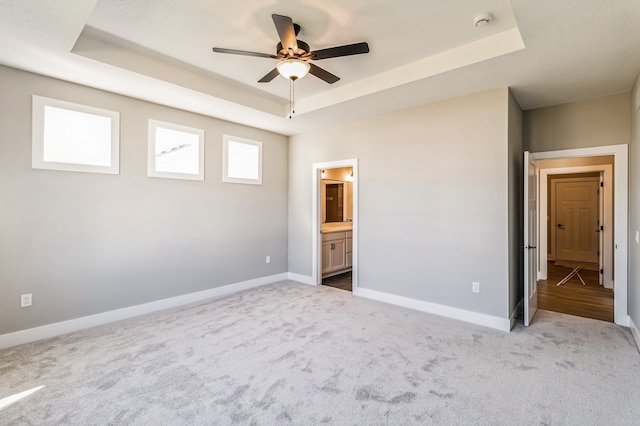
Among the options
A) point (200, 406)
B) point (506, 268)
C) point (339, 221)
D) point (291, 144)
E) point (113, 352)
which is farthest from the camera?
point (339, 221)

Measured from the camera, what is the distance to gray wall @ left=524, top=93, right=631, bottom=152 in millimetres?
3393

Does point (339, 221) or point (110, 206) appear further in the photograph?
point (339, 221)

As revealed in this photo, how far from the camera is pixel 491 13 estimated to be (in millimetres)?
2322

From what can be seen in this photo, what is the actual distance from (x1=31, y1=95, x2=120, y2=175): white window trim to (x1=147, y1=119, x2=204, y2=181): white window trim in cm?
35

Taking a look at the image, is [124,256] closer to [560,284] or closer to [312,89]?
[312,89]

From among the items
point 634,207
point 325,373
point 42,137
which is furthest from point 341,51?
point 634,207

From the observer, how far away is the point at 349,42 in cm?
275

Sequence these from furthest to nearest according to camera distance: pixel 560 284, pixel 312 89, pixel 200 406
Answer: pixel 560 284
pixel 312 89
pixel 200 406

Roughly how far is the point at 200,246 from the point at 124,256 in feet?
3.18

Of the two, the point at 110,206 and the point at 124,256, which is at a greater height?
the point at 110,206

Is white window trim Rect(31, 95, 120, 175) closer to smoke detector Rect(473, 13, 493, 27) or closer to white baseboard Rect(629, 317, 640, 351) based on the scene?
smoke detector Rect(473, 13, 493, 27)

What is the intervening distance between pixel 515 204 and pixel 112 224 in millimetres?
4782

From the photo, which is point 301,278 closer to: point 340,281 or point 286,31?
point 340,281

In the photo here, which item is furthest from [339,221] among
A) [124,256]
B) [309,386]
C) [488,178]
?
[309,386]
